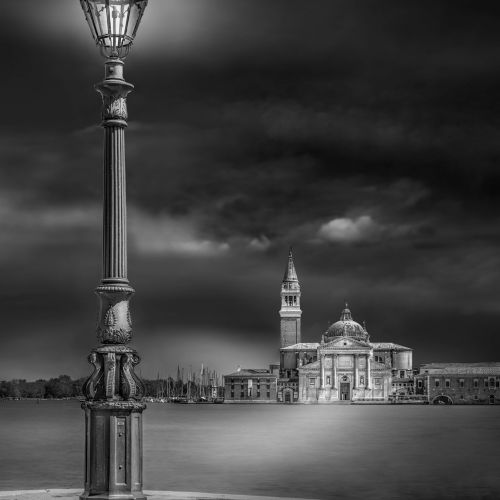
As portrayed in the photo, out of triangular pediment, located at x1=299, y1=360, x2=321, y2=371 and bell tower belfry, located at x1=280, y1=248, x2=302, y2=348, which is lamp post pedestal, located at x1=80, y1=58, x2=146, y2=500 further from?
bell tower belfry, located at x1=280, y1=248, x2=302, y2=348

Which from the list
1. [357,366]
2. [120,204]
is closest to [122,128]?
[120,204]

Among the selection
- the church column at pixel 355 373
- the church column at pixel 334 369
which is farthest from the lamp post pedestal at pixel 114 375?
the church column at pixel 334 369

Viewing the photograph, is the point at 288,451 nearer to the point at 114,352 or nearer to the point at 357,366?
the point at 114,352

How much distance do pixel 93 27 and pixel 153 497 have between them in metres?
4.43

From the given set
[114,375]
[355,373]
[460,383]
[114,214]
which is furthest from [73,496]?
[460,383]

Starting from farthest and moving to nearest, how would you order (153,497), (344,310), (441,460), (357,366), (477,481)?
(344,310)
(357,366)
(441,460)
(477,481)
(153,497)

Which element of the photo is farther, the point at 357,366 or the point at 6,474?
the point at 357,366

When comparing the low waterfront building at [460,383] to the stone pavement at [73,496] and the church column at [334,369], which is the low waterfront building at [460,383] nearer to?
the church column at [334,369]

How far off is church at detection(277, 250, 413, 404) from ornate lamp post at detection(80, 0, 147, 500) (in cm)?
12640

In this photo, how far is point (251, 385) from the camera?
150 metres

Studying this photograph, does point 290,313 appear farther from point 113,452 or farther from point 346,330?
point 113,452

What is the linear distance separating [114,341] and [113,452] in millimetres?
915

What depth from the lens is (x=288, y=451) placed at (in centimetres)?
4325

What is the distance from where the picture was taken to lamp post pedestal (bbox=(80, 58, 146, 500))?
8578 millimetres
